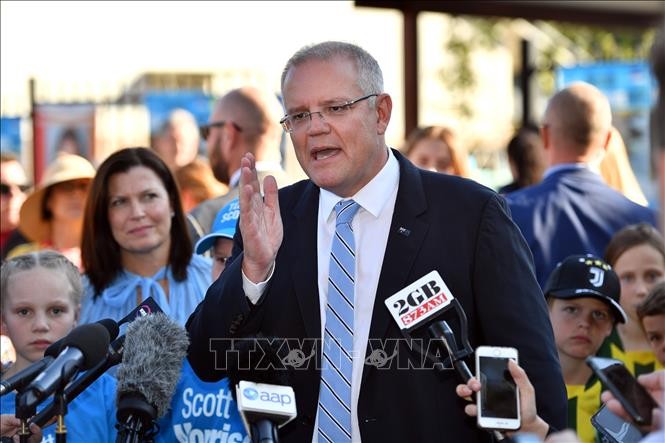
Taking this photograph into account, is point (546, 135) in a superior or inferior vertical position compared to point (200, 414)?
superior

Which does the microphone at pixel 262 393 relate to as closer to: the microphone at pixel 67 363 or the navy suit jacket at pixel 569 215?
the microphone at pixel 67 363

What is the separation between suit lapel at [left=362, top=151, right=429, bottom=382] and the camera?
12.6ft

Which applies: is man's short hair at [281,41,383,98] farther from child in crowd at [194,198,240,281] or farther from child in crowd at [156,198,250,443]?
child in crowd at [194,198,240,281]

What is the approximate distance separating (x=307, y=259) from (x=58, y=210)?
392 cm

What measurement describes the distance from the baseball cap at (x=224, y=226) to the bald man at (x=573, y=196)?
1.75 metres

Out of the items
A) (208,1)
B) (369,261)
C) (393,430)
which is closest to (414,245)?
(369,261)

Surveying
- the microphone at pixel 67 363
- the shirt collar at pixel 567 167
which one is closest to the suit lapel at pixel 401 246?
the microphone at pixel 67 363

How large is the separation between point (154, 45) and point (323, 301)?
1517 cm

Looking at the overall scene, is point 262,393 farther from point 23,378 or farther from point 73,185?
point 73,185

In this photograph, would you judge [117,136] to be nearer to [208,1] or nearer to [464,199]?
[208,1]

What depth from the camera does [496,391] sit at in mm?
3307

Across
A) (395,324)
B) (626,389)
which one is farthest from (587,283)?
(626,389)

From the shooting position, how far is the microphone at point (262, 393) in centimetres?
323

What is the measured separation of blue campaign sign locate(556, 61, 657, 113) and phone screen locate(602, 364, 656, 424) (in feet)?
28.6
